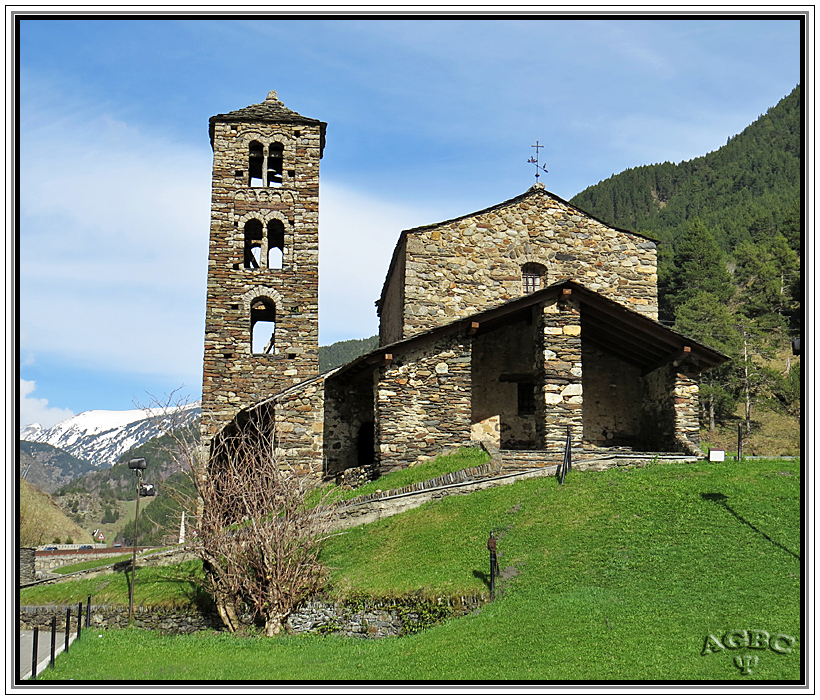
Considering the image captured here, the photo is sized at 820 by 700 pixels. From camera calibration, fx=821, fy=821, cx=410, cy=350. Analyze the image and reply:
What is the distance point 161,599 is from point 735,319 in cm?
4623

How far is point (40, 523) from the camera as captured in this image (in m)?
49.5

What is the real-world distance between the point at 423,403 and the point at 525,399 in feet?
14.8

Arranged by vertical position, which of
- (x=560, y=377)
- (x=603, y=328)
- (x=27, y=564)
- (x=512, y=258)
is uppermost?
(x=512, y=258)

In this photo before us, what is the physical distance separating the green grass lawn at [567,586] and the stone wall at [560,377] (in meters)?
2.35

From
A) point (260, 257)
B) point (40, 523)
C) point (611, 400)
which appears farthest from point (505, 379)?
point (40, 523)

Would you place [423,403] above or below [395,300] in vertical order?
below

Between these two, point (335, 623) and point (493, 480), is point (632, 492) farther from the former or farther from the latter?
point (335, 623)

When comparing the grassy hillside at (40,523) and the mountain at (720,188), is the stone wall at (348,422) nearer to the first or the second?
the grassy hillside at (40,523)

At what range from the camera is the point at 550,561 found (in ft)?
43.1

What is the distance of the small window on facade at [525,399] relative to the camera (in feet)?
75.7

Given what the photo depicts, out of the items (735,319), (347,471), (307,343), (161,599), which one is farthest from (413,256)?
(735,319)

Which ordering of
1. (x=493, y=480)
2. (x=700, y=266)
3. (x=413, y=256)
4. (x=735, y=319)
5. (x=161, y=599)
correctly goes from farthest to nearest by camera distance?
1. (x=700, y=266)
2. (x=735, y=319)
3. (x=413, y=256)
4. (x=493, y=480)
5. (x=161, y=599)

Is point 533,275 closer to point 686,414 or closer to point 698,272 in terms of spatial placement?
point 686,414

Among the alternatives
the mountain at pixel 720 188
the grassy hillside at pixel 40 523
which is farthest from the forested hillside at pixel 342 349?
the grassy hillside at pixel 40 523
